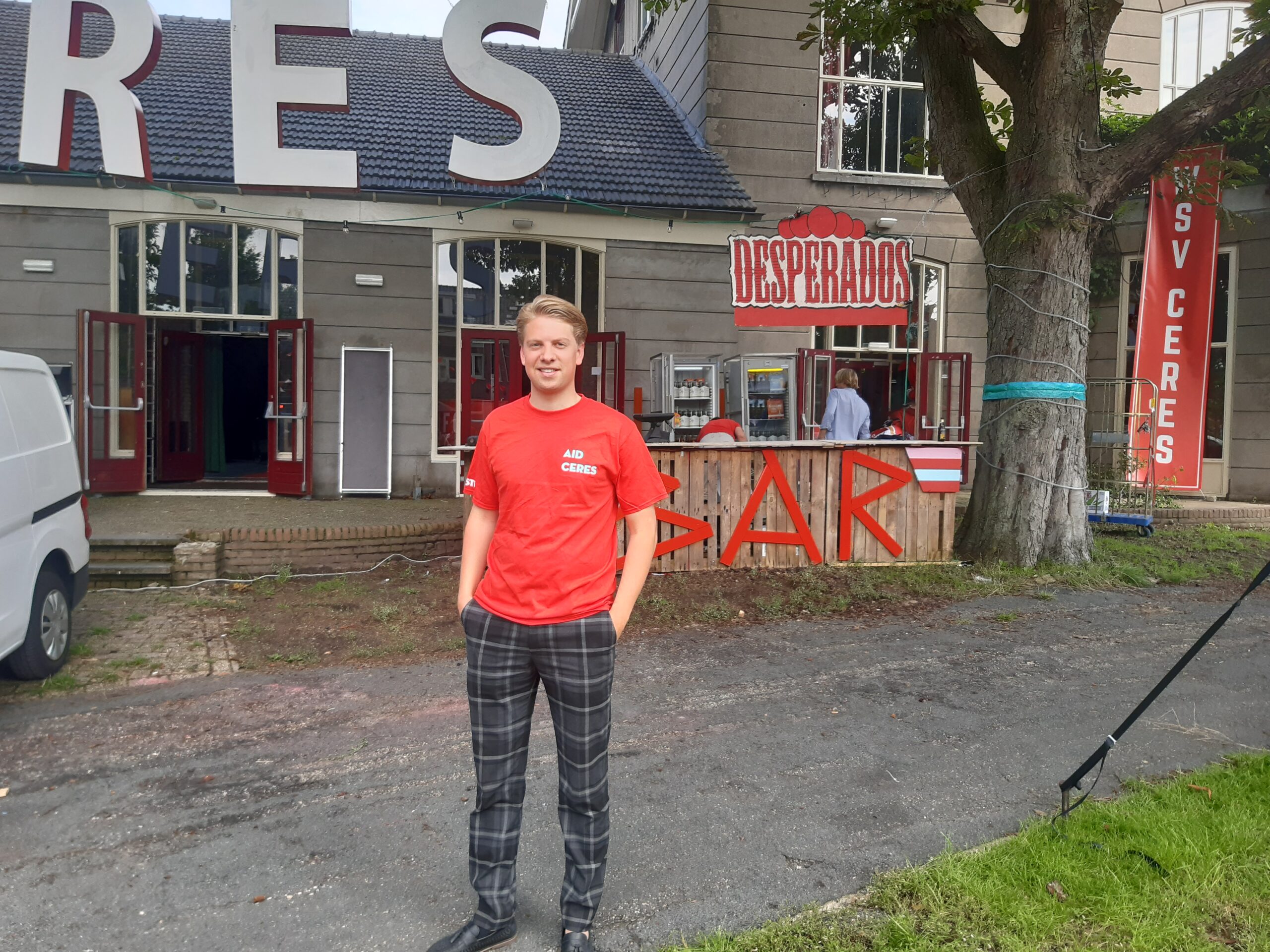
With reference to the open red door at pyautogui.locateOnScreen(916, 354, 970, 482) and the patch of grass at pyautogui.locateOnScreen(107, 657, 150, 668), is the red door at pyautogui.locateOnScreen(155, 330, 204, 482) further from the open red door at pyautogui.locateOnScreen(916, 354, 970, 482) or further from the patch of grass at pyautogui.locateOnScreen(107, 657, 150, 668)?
the open red door at pyautogui.locateOnScreen(916, 354, 970, 482)

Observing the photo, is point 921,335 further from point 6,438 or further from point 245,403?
point 245,403

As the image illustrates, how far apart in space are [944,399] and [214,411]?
40.9ft

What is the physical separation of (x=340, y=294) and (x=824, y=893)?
1033cm

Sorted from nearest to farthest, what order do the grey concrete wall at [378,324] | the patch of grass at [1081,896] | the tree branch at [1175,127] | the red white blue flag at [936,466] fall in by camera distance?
the patch of grass at [1081,896], the tree branch at [1175,127], the red white blue flag at [936,466], the grey concrete wall at [378,324]

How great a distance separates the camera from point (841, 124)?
13.6 metres

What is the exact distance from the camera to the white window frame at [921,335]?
1382 cm

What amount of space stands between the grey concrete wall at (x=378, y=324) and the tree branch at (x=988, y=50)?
6.78m

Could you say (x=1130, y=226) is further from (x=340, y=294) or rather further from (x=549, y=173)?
(x=340, y=294)

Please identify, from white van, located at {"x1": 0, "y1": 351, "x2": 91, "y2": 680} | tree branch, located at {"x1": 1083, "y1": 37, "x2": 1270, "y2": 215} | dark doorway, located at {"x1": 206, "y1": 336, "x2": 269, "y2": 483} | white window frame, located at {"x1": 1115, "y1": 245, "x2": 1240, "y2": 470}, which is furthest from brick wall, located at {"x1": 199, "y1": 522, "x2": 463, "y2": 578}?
white window frame, located at {"x1": 1115, "y1": 245, "x2": 1240, "y2": 470}

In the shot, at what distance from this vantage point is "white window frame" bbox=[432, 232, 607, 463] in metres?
11.7

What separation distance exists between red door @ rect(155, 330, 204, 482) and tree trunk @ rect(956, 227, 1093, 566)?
11.0m

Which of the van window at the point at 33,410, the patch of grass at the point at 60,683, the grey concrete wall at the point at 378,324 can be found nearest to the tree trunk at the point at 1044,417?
the grey concrete wall at the point at 378,324

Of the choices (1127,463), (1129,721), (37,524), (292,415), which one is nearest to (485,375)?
(292,415)

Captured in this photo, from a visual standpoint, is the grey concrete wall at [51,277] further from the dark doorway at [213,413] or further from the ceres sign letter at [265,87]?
the dark doorway at [213,413]
